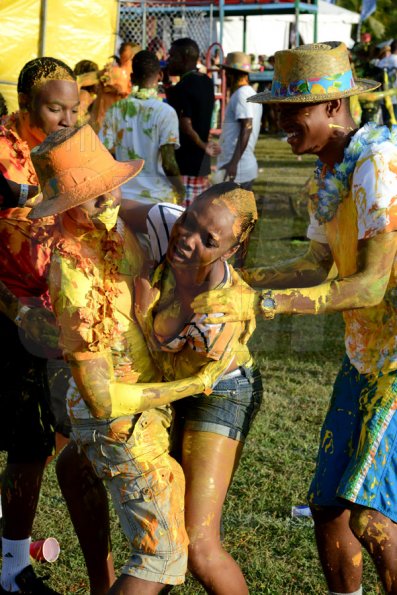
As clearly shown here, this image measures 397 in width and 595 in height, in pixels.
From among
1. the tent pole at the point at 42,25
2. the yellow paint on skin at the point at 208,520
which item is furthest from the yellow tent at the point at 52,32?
the yellow paint on skin at the point at 208,520

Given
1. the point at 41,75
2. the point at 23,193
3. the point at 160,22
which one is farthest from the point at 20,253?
the point at 160,22

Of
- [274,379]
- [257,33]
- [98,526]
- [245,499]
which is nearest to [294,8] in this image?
[257,33]

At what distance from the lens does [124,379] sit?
2609 mm

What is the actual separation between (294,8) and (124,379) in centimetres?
1705

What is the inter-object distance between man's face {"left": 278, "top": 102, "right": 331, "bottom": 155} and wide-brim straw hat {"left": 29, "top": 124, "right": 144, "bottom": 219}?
66cm

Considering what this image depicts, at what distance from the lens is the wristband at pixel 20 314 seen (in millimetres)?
3188

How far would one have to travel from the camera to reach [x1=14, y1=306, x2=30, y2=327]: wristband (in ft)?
10.5

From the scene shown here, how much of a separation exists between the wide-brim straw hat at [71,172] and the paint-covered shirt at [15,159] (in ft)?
3.19

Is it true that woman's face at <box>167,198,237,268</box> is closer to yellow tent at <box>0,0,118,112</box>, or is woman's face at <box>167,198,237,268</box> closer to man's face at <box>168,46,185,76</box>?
man's face at <box>168,46,185,76</box>

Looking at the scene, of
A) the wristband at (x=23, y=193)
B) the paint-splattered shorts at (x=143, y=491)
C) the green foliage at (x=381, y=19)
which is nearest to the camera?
the paint-splattered shorts at (x=143, y=491)

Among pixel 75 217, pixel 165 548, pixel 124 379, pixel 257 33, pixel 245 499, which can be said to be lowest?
pixel 245 499

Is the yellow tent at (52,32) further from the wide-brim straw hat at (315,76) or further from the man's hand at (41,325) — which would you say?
the wide-brim straw hat at (315,76)

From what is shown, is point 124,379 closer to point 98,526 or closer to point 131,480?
point 131,480

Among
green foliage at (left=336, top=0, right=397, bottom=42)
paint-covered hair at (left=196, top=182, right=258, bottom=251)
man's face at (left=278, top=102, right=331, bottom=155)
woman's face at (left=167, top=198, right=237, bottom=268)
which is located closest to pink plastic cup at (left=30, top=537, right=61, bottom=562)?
woman's face at (left=167, top=198, right=237, bottom=268)
